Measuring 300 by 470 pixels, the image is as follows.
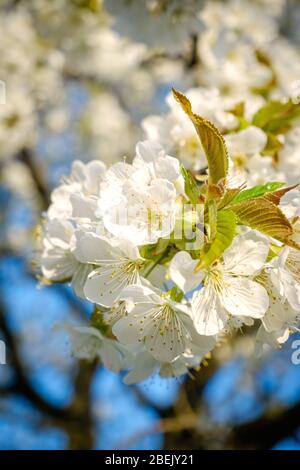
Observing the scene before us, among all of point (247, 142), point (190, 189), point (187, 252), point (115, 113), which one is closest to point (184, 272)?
point (187, 252)

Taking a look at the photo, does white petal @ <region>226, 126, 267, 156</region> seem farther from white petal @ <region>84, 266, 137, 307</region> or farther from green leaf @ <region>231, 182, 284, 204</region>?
white petal @ <region>84, 266, 137, 307</region>

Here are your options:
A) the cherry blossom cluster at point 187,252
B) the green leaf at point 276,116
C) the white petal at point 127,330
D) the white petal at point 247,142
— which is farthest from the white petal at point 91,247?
the green leaf at point 276,116

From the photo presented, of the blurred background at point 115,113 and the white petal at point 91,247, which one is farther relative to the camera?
the blurred background at point 115,113

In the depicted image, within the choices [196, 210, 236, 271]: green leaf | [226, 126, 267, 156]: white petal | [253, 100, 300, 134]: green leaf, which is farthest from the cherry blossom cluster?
[253, 100, 300, 134]: green leaf

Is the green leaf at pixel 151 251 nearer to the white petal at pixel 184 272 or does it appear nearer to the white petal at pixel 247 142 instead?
the white petal at pixel 184 272

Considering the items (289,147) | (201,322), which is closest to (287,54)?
(289,147)
